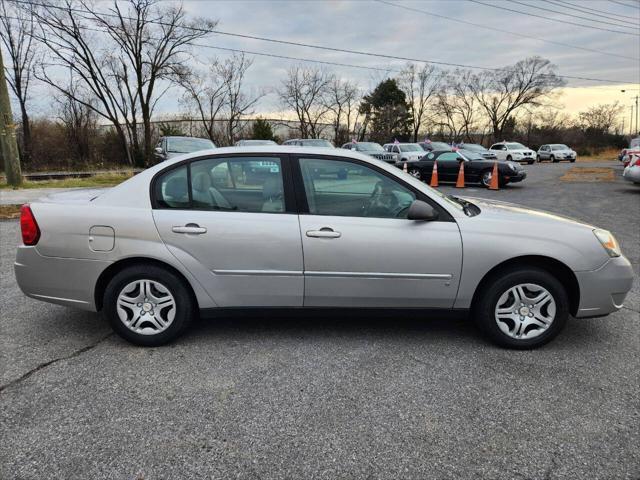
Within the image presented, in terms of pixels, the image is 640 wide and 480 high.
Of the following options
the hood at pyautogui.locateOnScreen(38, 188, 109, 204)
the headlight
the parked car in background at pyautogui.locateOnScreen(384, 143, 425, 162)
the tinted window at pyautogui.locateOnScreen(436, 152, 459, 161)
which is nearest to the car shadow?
the headlight

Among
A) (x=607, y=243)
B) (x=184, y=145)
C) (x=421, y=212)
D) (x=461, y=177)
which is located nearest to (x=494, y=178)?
(x=461, y=177)

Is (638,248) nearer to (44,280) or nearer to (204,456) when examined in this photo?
(204,456)

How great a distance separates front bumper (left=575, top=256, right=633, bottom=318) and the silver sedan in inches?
0.4

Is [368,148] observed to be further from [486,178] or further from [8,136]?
[8,136]

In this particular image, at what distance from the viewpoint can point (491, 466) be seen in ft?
6.98

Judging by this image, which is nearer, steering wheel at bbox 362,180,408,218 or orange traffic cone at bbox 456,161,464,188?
steering wheel at bbox 362,180,408,218

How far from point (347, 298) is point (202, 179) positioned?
144 centimetres

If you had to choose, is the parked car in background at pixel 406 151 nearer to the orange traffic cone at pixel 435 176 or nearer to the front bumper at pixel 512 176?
the orange traffic cone at pixel 435 176

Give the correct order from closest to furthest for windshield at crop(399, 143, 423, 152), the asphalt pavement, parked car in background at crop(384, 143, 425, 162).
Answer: the asphalt pavement
parked car in background at crop(384, 143, 425, 162)
windshield at crop(399, 143, 423, 152)

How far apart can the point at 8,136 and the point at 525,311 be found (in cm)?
1639

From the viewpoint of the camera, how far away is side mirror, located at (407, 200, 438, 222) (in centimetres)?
315

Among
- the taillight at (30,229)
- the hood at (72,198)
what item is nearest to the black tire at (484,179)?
the hood at (72,198)

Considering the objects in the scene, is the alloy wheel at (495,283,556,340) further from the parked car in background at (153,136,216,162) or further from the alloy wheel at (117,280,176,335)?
the parked car in background at (153,136,216,162)

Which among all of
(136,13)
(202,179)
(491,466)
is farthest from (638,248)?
(136,13)
